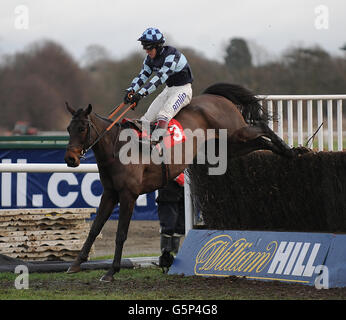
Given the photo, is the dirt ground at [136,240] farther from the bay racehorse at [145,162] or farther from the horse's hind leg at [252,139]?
the horse's hind leg at [252,139]

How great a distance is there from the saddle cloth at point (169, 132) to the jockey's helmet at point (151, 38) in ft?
2.64

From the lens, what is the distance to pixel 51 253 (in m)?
7.94

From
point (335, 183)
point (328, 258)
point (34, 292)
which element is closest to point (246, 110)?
point (335, 183)

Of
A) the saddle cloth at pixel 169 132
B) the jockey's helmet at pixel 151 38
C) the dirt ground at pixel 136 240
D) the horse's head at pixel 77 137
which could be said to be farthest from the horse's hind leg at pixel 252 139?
the dirt ground at pixel 136 240

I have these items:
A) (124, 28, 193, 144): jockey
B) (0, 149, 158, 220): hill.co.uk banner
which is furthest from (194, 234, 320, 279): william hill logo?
(0, 149, 158, 220): hill.co.uk banner

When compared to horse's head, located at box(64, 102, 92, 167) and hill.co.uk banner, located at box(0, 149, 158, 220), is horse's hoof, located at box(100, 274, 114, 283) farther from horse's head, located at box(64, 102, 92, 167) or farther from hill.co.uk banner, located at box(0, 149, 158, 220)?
hill.co.uk banner, located at box(0, 149, 158, 220)

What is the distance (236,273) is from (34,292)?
6.20ft

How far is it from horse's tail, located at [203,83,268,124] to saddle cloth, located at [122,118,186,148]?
0.96 m

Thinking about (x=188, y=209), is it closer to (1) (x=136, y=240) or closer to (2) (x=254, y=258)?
(2) (x=254, y=258)

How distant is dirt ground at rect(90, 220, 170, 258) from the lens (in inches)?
377

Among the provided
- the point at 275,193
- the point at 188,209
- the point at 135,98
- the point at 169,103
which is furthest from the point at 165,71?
the point at 275,193

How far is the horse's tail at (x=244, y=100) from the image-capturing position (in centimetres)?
784

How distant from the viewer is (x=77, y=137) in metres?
6.50

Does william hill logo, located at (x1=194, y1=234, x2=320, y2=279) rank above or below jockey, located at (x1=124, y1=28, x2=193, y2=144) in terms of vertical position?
below
